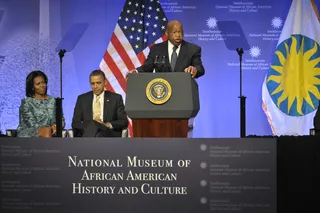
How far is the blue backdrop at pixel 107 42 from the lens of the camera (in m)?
7.00

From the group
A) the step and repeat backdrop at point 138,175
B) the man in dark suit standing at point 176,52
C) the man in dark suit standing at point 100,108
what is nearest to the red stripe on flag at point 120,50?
the man in dark suit standing at point 100,108

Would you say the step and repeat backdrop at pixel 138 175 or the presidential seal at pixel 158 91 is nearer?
the step and repeat backdrop at pixel 138 175

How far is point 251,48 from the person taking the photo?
699 centimetres

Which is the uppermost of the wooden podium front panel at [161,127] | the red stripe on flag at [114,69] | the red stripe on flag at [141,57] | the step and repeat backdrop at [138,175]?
the red stripe on flag at [141,57]

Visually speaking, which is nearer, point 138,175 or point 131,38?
point 138,175

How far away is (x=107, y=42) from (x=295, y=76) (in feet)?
8.65

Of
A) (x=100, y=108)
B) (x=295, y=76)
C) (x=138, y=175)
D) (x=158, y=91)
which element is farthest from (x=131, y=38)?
(x=138, y=175)

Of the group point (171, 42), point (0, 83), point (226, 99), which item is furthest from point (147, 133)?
point (0, 83)

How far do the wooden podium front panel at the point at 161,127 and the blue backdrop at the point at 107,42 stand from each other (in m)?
3.79

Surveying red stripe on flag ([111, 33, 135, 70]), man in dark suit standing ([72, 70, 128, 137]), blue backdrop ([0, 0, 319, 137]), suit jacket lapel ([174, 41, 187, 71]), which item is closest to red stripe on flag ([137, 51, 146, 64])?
red stripe on flag ([111, 33, 135, 70])

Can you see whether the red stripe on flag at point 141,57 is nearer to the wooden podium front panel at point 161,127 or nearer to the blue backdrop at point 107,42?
the blue backdrop at point 107,42

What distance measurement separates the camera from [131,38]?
710cm

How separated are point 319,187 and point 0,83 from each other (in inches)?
208

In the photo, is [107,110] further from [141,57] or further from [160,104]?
[141,57]
